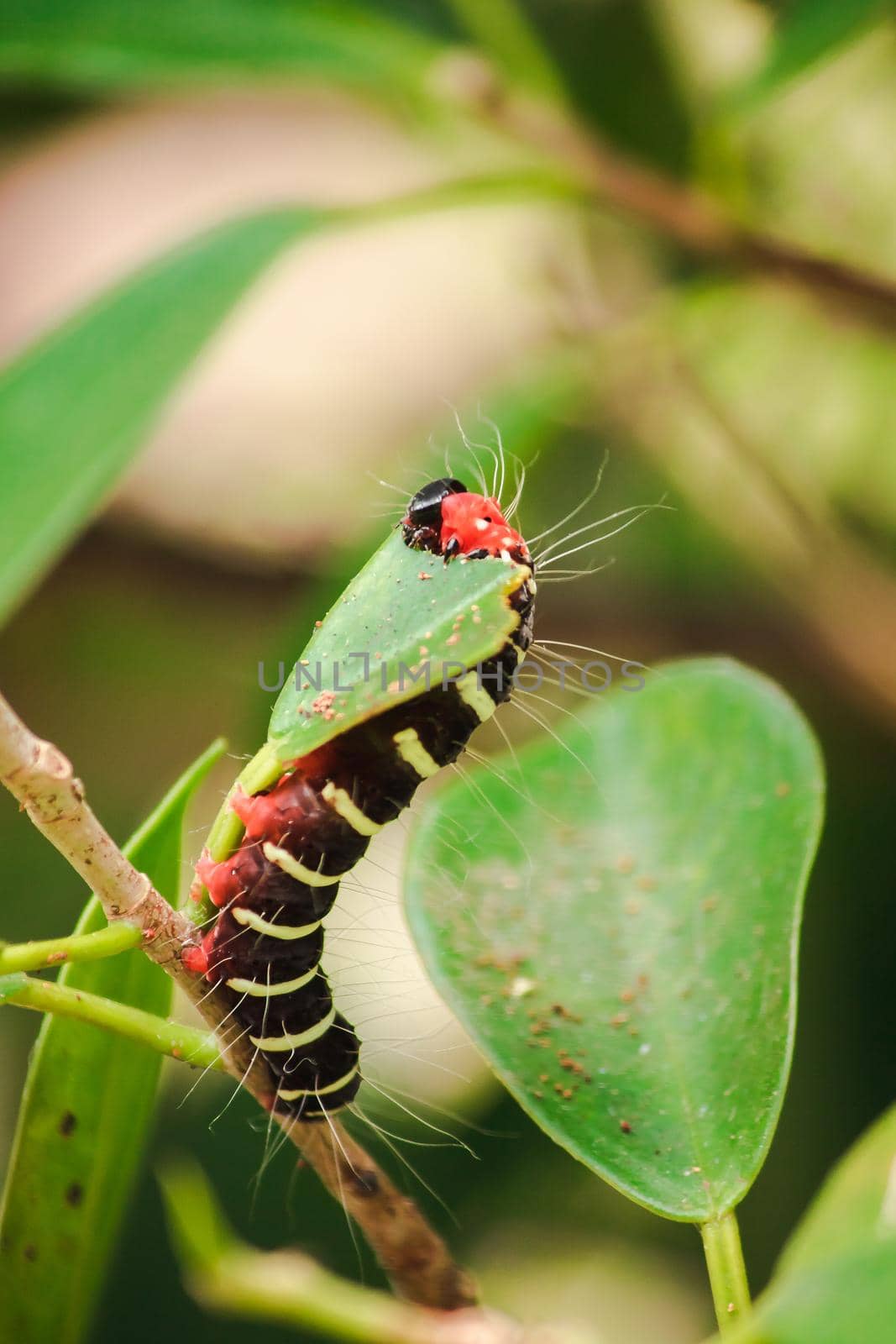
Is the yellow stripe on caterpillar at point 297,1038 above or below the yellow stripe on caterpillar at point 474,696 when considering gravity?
below

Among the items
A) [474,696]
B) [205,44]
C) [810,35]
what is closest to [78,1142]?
[474,696]

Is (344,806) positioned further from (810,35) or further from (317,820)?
(810,35)

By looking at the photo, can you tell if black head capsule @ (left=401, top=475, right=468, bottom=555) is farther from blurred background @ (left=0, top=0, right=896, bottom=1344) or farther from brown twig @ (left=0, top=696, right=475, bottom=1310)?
blurred background @ (left=0, top=0, right=896, bottom=1344)

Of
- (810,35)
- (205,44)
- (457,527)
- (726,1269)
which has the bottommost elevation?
(726,1269)

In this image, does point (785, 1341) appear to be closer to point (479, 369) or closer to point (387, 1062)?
point (387, 1062)

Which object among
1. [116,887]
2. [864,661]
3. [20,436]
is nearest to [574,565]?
[864,661]

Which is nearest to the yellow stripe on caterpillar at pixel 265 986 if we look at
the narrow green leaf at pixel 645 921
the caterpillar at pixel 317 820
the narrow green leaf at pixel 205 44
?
the caterpillar at pixel 317 820

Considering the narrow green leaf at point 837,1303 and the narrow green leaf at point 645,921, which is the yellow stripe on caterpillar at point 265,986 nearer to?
the narrow green leaf at point 645,921
